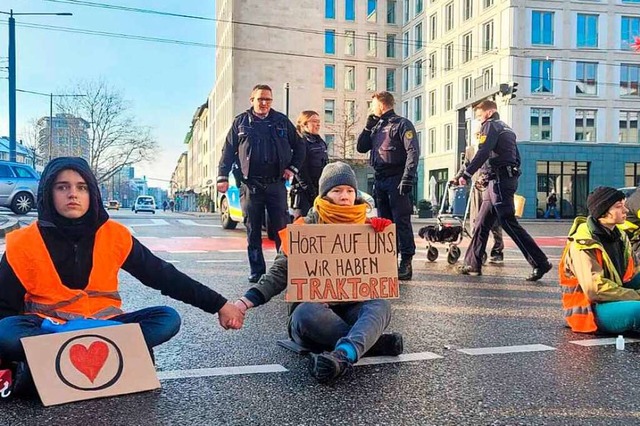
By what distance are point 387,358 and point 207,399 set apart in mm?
1235

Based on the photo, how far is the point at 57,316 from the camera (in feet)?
11.0

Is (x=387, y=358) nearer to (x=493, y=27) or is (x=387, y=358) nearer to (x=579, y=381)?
(x=579, y=381)

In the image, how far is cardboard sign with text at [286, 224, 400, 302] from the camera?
3.91 m

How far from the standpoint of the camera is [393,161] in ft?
24.4

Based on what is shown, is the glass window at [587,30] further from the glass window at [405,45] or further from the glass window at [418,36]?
the glass window at [405,45]

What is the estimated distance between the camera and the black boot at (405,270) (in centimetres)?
746

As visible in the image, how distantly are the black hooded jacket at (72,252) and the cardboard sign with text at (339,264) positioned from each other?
58cm

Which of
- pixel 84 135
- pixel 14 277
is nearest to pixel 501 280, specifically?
pixel 14 277

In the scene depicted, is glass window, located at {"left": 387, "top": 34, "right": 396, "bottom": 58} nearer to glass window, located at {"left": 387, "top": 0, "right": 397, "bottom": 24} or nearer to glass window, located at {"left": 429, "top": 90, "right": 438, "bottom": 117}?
glass window, located at {"left": 387, "top": 0, "right": 397, "bottom": 24}

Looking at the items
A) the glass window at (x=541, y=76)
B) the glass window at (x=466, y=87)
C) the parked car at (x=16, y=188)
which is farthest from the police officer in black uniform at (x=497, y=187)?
the glass window at (x=466, y=87)

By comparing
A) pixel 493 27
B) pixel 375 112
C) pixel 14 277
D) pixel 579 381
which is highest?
pixel 493 27

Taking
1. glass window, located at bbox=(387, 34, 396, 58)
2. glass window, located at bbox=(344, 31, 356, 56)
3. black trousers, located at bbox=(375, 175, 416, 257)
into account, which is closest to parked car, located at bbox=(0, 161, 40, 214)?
black trousers, located at bbox=(375, 175, 416, 257)

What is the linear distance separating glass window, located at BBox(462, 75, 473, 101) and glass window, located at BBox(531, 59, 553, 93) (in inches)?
245

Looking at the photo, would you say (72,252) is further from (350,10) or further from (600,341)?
(350,10)
